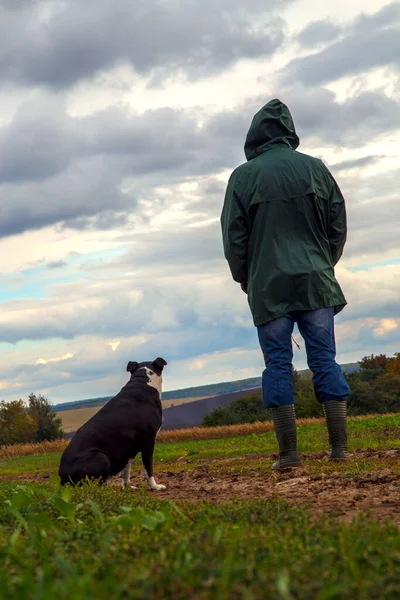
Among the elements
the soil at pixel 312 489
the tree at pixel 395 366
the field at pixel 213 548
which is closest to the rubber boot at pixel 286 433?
the soil at pixel 312 489

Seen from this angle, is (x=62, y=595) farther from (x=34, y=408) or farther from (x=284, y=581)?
(x=34, y=408)

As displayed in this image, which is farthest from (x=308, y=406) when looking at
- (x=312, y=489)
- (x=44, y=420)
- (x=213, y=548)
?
(x=213, y=548)

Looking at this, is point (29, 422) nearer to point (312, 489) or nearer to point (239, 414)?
point (239, 414)

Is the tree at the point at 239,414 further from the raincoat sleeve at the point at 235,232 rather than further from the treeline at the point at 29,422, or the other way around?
the raincoat sleeve at the point at 235,232

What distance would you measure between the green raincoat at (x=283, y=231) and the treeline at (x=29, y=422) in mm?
41600

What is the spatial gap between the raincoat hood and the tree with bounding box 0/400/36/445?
41487 mm

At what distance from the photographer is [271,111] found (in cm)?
796

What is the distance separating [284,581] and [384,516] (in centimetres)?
224

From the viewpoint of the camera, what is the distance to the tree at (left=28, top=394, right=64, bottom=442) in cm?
4784

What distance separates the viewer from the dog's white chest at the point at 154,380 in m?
7.93

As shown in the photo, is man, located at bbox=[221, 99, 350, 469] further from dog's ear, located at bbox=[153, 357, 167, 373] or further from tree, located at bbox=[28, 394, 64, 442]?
tree, located at bbox=[28, 394, 64, 442]

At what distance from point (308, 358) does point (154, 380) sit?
1757 millimetres

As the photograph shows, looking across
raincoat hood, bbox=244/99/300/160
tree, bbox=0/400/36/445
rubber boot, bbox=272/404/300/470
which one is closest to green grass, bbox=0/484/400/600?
rubber boot, bbox=272/404/300/470

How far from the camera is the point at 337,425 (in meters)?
7.39
